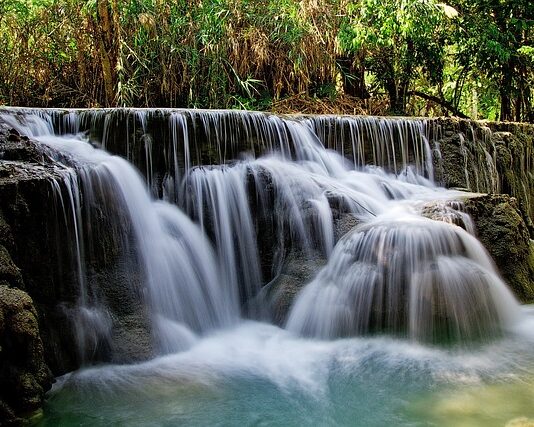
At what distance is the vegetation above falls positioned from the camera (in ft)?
26.9

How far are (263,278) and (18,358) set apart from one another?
269cm

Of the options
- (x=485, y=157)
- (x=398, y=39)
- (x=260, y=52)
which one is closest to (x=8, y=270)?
(x=260, y=52)

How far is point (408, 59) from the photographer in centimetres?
1071

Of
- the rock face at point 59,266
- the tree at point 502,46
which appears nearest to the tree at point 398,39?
the tree at point 502,46

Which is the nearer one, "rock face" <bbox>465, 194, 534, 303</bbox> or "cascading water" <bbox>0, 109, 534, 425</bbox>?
"cascading water" <bbox>0, 109, 534, 425</bbox>

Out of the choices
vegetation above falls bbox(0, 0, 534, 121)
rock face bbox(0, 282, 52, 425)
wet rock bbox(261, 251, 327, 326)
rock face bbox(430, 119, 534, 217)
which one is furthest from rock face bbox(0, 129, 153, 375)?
rock face bbox(430, 119, 534, 217)

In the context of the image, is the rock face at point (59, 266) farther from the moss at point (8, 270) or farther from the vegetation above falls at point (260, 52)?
the vegetation above falls at point (260, 52)

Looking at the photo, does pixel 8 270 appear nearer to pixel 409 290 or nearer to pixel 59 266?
pixel 59 266

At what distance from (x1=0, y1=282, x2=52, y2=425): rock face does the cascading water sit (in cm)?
20

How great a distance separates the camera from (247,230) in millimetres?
5461

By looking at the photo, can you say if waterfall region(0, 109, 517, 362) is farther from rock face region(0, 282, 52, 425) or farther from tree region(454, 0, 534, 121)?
tree region(454, 0, 534, 121)

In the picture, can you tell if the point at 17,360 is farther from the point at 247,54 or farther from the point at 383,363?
the point at 247,54

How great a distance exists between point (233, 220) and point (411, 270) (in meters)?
1.93

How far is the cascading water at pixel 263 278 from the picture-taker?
346 centimetres
